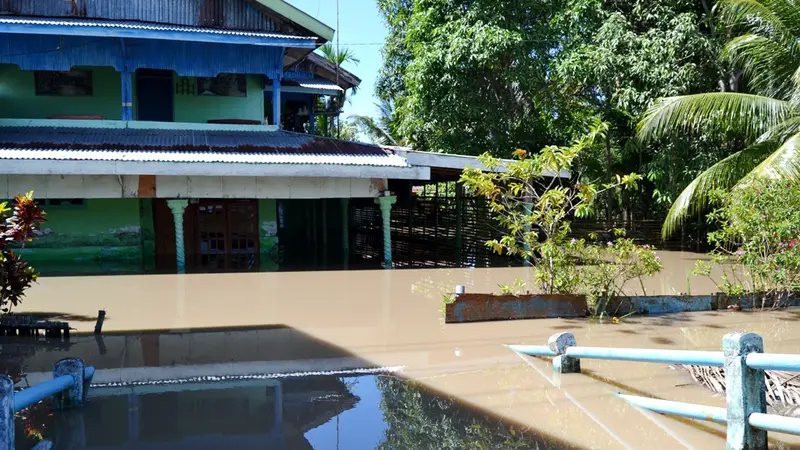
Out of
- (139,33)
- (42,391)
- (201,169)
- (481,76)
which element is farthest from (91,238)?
(42,391)

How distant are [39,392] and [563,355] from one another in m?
4.44

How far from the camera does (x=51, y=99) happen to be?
15.9 m

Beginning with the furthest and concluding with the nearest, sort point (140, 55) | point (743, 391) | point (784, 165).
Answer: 1. point (140, 55)
2. point (784, 165)
3. point (743, 391)

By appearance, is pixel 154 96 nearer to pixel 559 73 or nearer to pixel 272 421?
pixel 559 73

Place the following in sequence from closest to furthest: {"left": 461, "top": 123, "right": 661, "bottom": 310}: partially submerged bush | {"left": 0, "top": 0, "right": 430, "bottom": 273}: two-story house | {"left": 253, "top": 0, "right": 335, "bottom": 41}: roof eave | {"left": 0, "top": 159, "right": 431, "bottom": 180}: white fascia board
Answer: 1. {"left": 461, "top": 123, "right": 661, "bottom": 310}: partially submerged bush
2. {"left": 0, "top": 159, "right": 431, "bottom": 180}: white fascia board
3. {"left": 0, "top": 0, "right": 430, "bottom": 273}: two-story house
4. {"left": 253, "top": 0, "right": 335, "bottom": 41}: roof eave

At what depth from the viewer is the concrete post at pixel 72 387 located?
5449 mm

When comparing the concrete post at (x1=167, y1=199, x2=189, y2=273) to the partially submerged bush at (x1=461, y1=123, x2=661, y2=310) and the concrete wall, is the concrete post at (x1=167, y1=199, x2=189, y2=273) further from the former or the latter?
the partially submerged bush at (x1=461, y1=123, x2=661, y2=310)

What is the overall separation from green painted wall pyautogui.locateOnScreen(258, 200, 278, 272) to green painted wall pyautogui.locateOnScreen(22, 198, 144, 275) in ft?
9.12

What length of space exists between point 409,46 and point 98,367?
15800 millimetres

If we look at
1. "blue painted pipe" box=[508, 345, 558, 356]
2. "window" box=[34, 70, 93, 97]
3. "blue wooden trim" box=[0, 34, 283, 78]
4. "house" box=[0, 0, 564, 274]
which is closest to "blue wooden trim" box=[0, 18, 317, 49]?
"house" box=[0, 0, 564, 274]

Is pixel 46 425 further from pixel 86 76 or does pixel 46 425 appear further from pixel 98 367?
pixel 86 76

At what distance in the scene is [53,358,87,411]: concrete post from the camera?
5449 mm

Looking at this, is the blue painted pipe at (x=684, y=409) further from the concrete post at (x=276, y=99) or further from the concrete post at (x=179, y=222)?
the concrete post at (x=276, y=99)

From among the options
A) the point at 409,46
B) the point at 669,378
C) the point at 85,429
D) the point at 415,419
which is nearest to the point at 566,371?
the point at 669,378
